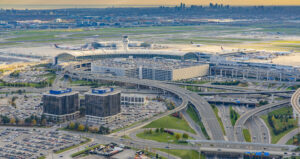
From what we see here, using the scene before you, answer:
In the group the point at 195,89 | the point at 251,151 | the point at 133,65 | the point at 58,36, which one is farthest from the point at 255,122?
the point at 58,36

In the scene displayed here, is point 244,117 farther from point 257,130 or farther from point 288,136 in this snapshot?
point 288,136

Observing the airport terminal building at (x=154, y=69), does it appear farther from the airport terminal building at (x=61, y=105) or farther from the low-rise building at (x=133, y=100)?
the airport terminal building at (x=61, y=105)

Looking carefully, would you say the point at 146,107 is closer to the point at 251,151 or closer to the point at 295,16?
the point at 251,151

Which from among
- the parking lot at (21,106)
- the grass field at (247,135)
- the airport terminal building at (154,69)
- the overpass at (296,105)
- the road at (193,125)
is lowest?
the parking lot at (21,106)

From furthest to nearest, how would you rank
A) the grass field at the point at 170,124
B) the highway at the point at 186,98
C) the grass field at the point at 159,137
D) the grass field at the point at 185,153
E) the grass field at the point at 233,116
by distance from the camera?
the grass field at the point at 233,116
the grass field at the point at 170,124
the highway at the point at 186,98
the grass field at the point at 159,137
the grass field at the point at 185,153

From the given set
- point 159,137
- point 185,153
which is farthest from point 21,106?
point 185,153

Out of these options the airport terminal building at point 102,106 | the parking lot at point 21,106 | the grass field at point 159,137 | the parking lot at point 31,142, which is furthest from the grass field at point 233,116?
the parking lot at point 21,106
